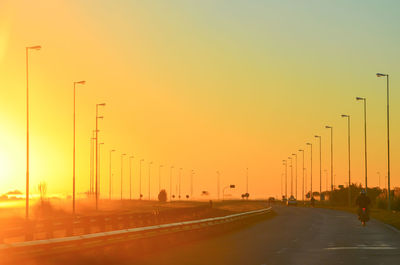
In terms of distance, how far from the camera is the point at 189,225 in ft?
106

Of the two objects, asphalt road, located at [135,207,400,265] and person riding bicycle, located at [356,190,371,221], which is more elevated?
person riding bicycle, located at [356,190,371,221]

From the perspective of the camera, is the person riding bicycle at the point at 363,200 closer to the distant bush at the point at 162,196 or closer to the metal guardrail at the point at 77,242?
the metal guardrail at the point at 77,242

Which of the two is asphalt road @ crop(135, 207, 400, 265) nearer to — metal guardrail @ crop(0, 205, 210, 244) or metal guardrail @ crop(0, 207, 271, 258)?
metal guardrail @ crop(0, 207, 271, 258)

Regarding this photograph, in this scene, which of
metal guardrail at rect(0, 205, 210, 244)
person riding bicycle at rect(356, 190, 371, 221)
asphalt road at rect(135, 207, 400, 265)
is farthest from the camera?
person riding bicycle at rect(356, 190, 371, 221)

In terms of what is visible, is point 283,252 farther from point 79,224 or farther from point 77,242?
point 79,224

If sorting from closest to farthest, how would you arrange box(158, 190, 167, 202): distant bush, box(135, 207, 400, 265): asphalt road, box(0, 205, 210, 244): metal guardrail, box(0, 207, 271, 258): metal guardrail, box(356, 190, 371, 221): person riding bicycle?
box(0, 207, 271, 258): metal guardrail → box(135, 207, 400, 265): asphalt road → box(0, 205, 210, 244): metal guardrail → box(356, 190, 371, 221): person riding bicycle → box(158, 190, 167, 202): distant bush

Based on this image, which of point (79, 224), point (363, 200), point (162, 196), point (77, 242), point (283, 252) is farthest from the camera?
point (162, 196)

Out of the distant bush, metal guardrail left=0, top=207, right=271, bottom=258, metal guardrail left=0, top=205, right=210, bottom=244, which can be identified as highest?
metal guardrail left=0, top=207, right=271, bottom=258

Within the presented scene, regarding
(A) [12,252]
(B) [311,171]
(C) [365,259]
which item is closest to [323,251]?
(C) [365,259]

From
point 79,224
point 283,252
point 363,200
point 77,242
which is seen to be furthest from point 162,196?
point 77,242

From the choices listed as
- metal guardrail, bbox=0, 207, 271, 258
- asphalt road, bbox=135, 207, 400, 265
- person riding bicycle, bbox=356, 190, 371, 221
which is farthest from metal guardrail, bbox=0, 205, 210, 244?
person riding bicycle, bbox=356, 190, 371, 221

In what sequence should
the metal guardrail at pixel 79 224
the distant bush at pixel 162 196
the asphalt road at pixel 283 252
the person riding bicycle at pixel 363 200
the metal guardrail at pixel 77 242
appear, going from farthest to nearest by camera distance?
the distant bush at pixel 162 196, the person riding bicycle at pixel 363 200, the metal guardrail at pixel 79 224, the asphalt road at pixel 283 252, the metal guardrail at pixel 77 242

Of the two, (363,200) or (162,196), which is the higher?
(363,200)

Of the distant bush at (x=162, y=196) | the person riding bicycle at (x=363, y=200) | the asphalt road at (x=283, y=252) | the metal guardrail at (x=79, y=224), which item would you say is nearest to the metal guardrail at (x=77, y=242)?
the asphalt road at (x=283, y=252)
